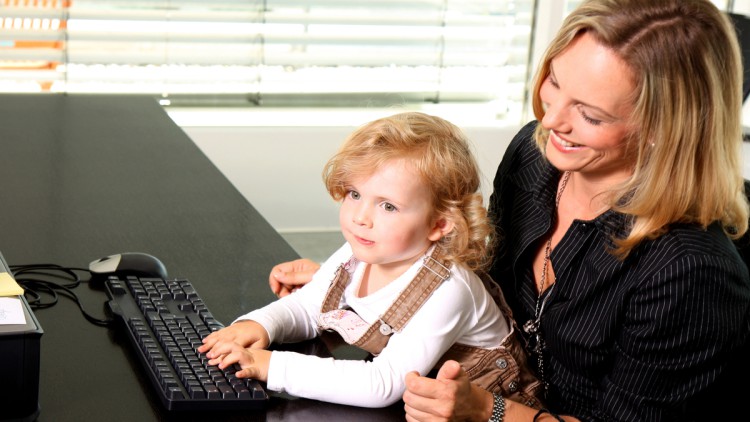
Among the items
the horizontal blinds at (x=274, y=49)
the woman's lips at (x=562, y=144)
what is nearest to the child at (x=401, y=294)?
the woman's lips at (x=562, y=144)

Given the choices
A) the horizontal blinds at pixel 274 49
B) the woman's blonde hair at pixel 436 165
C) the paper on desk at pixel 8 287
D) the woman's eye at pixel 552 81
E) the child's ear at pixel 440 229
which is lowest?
the horizontal blinds at pixel 274 49

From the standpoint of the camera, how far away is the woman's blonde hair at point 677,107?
1406 millimetres

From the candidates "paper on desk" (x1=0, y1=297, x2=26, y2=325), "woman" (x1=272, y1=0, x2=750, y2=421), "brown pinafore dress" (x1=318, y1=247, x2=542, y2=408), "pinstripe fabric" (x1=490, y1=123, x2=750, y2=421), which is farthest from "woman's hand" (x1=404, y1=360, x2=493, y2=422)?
"paper on desk" (x1=0, y1=297, x2=26, y2=325)

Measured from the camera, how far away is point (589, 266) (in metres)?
1.52

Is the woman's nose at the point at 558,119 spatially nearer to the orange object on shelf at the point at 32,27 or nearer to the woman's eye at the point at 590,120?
the woman's eye at the point at 590,120

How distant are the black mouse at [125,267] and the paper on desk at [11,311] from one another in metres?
0.41

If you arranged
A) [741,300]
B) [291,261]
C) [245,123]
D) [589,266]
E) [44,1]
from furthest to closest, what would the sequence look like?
1. [245,123]
2. [44,1]
3. [291,261]
4. [589,266]
5. [741,300]

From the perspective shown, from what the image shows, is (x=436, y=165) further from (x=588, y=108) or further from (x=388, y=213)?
(x=588, y=108)

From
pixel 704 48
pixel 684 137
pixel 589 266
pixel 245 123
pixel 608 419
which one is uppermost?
pixel 704 48

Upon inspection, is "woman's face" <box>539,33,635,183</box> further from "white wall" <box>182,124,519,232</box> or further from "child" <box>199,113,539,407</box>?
"white wall" <box>182,124,519,232</box>

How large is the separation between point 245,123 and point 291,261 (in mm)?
2548

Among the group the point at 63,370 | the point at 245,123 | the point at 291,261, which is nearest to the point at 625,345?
the point at 291,261

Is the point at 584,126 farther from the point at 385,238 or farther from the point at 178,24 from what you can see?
the point at 178,24

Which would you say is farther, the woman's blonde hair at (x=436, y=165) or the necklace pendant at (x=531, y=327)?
the necklace pendant at (x=531, y=327)
